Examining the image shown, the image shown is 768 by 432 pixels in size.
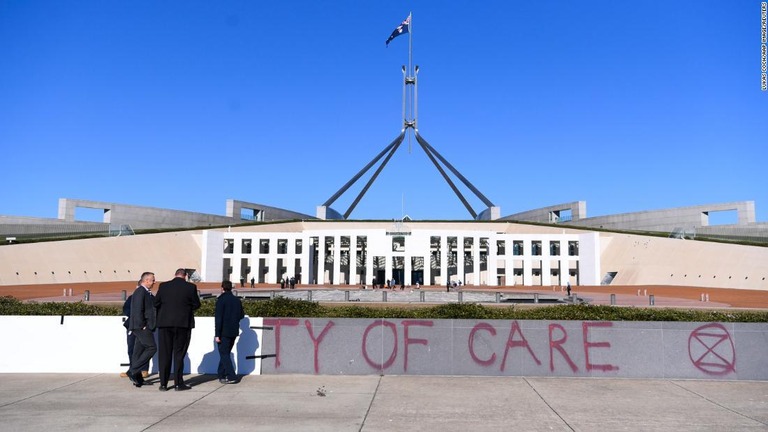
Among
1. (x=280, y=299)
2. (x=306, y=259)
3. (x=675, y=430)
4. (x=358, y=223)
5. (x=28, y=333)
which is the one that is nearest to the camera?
(x=675, y=430)

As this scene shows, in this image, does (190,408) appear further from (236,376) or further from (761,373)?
(761,373)

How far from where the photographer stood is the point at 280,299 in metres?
10.3

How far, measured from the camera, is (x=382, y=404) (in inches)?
283

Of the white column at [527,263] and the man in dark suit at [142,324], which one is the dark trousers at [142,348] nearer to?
the man in dark suit at [142,324]

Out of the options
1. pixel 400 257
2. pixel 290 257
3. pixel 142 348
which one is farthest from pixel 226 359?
pixel 400 257

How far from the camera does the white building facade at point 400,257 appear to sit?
179ft

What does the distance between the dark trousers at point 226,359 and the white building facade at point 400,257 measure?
4340 centimetres

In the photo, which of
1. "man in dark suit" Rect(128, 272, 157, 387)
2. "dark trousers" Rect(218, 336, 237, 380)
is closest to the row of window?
"dark trousers" Rect(218, 336, 237, 380)

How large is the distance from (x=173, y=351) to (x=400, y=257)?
49.4m

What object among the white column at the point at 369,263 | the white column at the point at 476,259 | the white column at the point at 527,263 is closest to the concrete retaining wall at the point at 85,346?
the white column at the point at 369,263

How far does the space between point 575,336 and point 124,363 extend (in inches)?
274

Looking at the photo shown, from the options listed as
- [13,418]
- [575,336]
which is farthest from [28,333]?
[575,336]

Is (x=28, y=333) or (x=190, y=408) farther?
(x=28, y=333)

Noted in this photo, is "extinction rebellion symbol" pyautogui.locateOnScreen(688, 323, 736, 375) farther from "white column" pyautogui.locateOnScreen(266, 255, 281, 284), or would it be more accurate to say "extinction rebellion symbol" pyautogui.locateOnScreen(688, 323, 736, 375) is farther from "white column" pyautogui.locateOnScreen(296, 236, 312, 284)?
"white column" pyautogui.locateOnScreen(266, 255, 281, 284)
